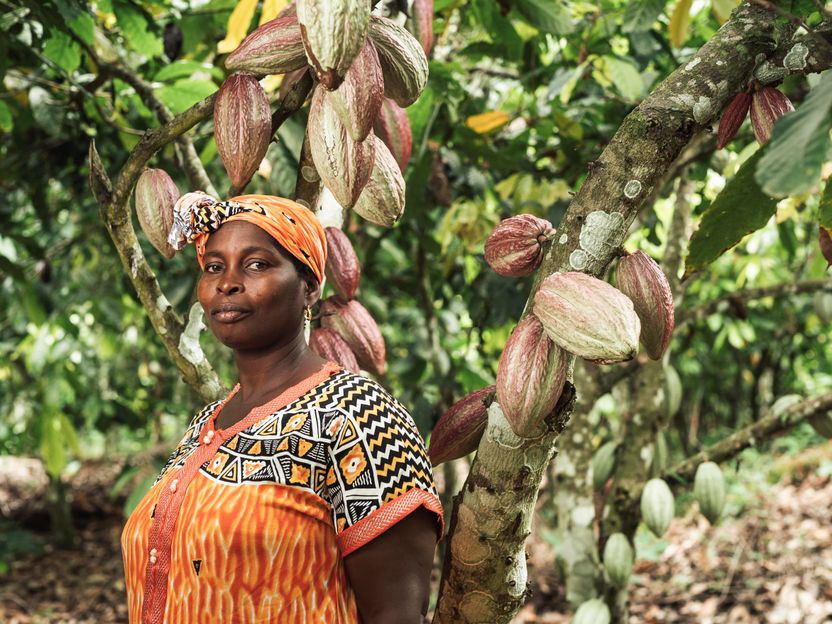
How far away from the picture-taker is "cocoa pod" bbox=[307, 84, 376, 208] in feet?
3.21

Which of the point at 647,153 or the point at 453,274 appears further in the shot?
the point at 453,274

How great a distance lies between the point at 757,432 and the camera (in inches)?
77.0

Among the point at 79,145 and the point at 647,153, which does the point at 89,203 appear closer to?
the point at 79,145

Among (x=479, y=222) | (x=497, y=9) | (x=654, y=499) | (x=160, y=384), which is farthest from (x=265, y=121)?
(x=160, y=384)

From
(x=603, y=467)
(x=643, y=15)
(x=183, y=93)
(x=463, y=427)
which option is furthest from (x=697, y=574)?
(x=463, y=427)

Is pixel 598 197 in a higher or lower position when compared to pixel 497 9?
lower

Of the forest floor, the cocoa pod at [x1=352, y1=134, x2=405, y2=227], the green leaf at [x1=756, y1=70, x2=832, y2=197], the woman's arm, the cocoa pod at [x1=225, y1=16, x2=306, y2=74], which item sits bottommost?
the forest floor

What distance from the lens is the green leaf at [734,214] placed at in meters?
0.85

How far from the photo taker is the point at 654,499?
81.4 inches

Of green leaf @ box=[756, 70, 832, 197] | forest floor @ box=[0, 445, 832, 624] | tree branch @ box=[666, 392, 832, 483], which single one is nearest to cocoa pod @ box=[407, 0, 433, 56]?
green leaf @ box=[756, 70, 832, 197]

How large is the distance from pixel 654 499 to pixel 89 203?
2.51m

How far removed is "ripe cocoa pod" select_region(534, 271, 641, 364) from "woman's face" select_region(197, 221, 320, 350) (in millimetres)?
365

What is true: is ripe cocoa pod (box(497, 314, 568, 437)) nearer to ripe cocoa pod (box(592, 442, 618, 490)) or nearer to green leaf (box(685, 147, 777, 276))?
green leaf (box(685, 147, 777, 276))

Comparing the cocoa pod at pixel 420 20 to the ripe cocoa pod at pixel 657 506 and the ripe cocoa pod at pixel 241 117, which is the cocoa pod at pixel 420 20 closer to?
the ripe cocoa pod at pixel 241 117
